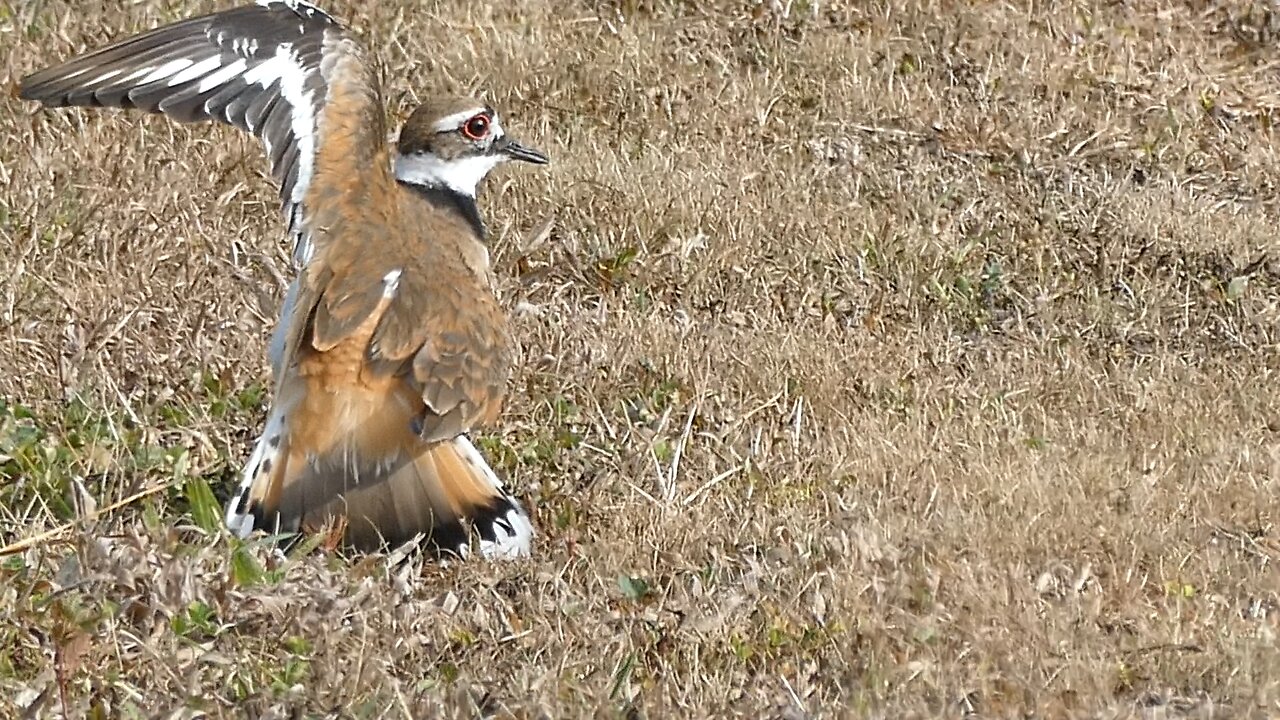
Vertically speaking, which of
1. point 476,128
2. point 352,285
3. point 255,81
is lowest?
point 476,128

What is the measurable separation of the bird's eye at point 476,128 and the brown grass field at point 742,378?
2.61 feet

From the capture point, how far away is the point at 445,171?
23.1 ft

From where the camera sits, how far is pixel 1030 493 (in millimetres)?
6117

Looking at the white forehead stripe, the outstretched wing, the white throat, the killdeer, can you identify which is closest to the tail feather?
the killdeer

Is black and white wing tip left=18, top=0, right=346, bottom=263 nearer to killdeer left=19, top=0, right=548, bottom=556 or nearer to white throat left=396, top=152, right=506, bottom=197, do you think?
killdeer left=19, top=0, right=548, bottom=556

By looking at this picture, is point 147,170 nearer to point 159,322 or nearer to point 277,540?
point 159,322

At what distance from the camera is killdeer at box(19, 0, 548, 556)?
5699mm

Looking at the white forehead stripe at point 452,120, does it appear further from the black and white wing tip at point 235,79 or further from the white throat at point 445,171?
the black and white wing tip at point 235,79

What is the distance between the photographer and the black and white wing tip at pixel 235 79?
6262 millimetres

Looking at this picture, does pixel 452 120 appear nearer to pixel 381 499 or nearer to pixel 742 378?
pixel 742 378

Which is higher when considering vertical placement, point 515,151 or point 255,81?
point 255,81

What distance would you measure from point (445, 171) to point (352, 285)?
116 cm

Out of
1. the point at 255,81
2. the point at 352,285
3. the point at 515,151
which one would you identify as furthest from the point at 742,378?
the point at 255,81

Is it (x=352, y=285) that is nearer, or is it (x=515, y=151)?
(x=352, y=285)
